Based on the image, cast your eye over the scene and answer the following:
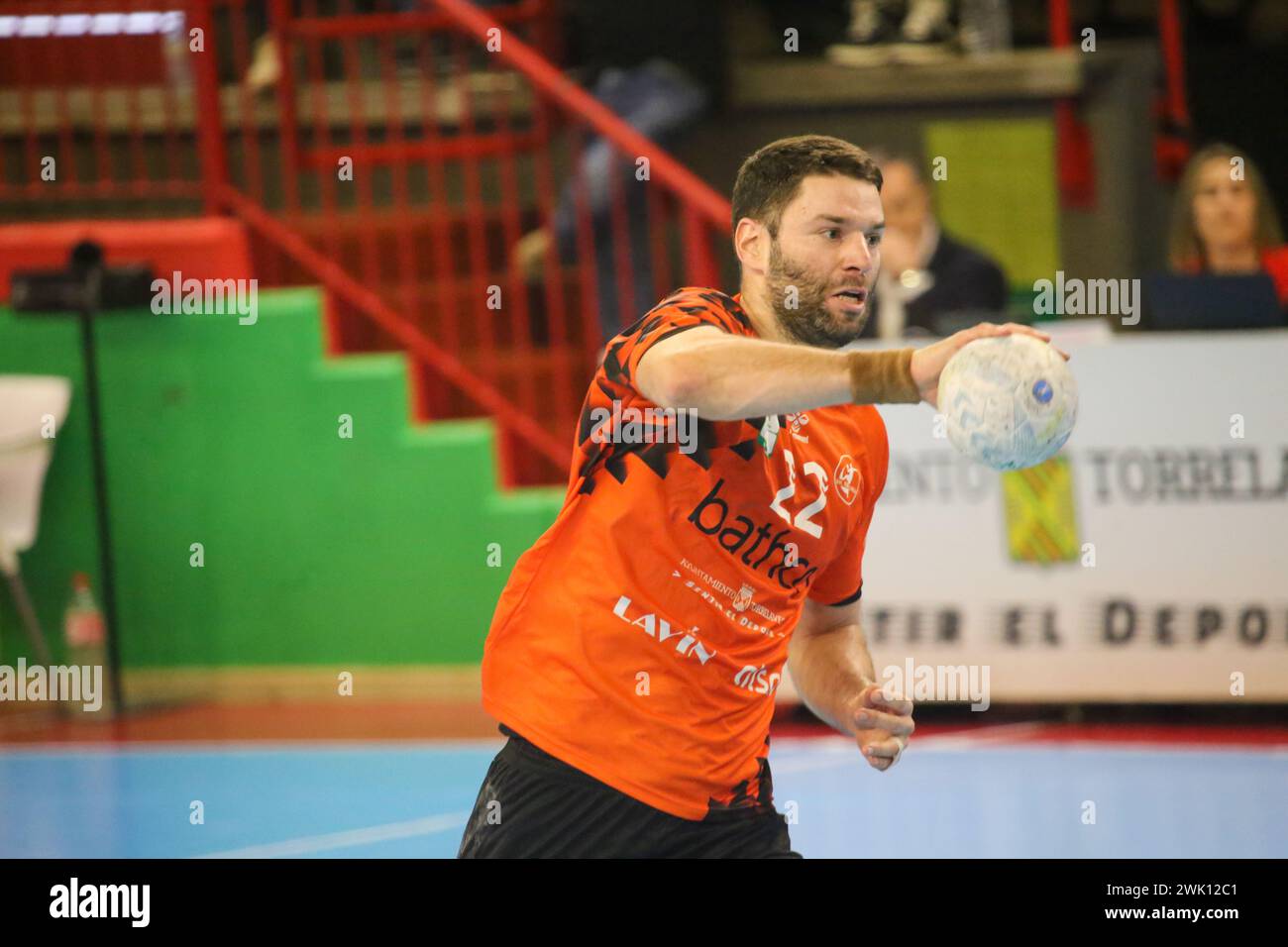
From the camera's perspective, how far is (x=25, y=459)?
8.45m

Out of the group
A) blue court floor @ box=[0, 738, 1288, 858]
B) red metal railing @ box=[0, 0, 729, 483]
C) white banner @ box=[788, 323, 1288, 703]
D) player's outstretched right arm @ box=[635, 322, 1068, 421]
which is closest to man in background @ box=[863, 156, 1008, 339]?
white banner @ box=[788, 323, 1288, 703]

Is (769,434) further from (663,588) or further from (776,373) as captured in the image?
(776,373)

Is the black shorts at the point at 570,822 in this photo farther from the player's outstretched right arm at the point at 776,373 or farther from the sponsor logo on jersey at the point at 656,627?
the player's outstretched right arm at the point at 776,373

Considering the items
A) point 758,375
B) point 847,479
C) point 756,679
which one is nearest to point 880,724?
point 756,679

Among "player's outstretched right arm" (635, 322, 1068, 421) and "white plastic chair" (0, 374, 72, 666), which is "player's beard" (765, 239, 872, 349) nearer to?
"player's outstretched right arm" (635, 322, 1068, 421)

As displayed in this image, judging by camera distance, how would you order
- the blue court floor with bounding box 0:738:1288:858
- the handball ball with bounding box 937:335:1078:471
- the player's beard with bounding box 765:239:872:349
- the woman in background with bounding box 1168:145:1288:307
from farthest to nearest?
A: the woman in background with bounding box 1168:145:1288:307 < the blue court floor with bounding box 0:738:1288:858 < the player's beard with bounding box 765:239:872:349 < the handball ball with bounding box 937:335:1078:471

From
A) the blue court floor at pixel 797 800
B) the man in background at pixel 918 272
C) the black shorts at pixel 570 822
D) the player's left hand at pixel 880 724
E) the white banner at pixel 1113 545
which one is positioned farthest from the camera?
the man in background at pixel 918 272

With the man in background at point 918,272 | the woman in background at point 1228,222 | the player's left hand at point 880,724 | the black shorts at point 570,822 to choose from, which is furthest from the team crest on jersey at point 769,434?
the woman in background at point 1228,222

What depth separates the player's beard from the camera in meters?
3.31

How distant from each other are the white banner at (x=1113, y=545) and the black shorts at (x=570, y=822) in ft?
13.2

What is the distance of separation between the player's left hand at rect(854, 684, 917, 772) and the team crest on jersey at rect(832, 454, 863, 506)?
0.39 metres

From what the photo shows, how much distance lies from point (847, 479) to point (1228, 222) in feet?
15.7

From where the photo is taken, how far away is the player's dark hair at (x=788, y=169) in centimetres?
335

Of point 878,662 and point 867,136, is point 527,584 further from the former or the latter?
point 867,136
